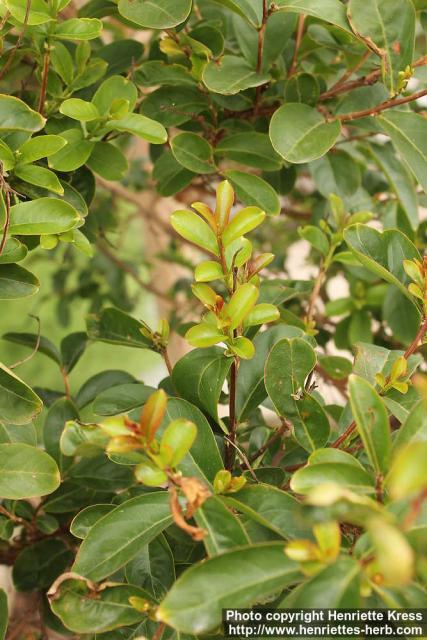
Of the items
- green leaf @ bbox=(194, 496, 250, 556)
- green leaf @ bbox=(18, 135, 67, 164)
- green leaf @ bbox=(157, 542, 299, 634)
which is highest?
green leaf @ bbox=(18, 135, 67, 164)

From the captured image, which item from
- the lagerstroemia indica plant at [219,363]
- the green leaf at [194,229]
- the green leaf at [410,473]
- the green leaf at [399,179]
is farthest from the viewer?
the green leaf at [399,179]

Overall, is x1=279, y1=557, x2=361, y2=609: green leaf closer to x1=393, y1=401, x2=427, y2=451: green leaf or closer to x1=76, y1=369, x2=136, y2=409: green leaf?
x1=393, y1=401, x2=427, y2=451: green leaf

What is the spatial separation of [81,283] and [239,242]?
1.01 metres

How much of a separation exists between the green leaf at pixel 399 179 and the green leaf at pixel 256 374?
0.23 meters

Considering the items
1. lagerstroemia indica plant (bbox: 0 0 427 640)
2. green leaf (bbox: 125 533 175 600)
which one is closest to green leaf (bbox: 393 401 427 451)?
lagerstroemia indica plant (bbox: 0 0 427 640)

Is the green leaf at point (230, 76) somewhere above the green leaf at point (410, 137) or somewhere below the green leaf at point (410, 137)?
above

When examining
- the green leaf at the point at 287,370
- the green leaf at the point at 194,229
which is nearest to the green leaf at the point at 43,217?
the green leaf at the point at 194,229

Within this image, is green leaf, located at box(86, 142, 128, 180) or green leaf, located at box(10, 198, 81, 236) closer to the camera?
green leaf, located at box(10, 198, 81, 236)

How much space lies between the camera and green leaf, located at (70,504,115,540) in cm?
53

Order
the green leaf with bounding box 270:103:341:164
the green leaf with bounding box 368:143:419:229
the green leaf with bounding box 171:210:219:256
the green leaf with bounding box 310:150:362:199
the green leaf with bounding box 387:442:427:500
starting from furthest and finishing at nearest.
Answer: the green leaf with bounding box 310:150:362:199
the green leaf with bounding box 368:143:419:229
the green leaf with bounding box 270:103:341:164
the green leaf with bounding box 171:210:219:256
the green leaf with bounding box 387:442:427:500

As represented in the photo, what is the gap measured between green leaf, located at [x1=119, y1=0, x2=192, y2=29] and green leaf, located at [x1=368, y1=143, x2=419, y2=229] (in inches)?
12.4

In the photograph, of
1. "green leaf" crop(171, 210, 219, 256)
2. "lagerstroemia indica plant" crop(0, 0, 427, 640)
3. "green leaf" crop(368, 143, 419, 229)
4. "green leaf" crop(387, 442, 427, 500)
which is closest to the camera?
"green leaf" crop(387, 442, 427, 500)

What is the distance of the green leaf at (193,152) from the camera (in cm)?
67

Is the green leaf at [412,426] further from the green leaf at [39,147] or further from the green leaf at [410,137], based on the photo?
the green leaf at [39,147]
